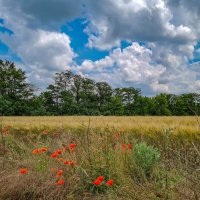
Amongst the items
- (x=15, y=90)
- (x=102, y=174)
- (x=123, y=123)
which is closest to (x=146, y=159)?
(x=102, y=174)

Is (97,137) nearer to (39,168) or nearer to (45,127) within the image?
(39,168)

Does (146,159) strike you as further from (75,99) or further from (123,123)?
(75,99)

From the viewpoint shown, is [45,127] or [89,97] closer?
[45,127]

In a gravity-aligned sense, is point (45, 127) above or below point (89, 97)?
below

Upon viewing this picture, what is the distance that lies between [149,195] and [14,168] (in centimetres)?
215

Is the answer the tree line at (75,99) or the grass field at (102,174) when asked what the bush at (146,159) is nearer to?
the grass field at (102,174)

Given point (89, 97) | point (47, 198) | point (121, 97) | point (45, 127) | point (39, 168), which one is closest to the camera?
point (47, 198)

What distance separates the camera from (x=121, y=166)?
350 centimetres

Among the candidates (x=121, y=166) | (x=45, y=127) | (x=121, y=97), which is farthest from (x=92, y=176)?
(x=121, y=97)

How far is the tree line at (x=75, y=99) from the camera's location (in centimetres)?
3331

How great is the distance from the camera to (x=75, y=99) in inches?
1484

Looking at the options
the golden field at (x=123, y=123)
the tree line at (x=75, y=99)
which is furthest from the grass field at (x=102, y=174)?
the tree line at (x=75, y=99)

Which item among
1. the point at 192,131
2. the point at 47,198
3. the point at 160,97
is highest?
the point at 160,97

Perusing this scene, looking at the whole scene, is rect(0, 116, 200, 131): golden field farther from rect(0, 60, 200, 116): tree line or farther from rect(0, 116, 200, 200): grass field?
rect(0, 60, 200, 116): tree line
